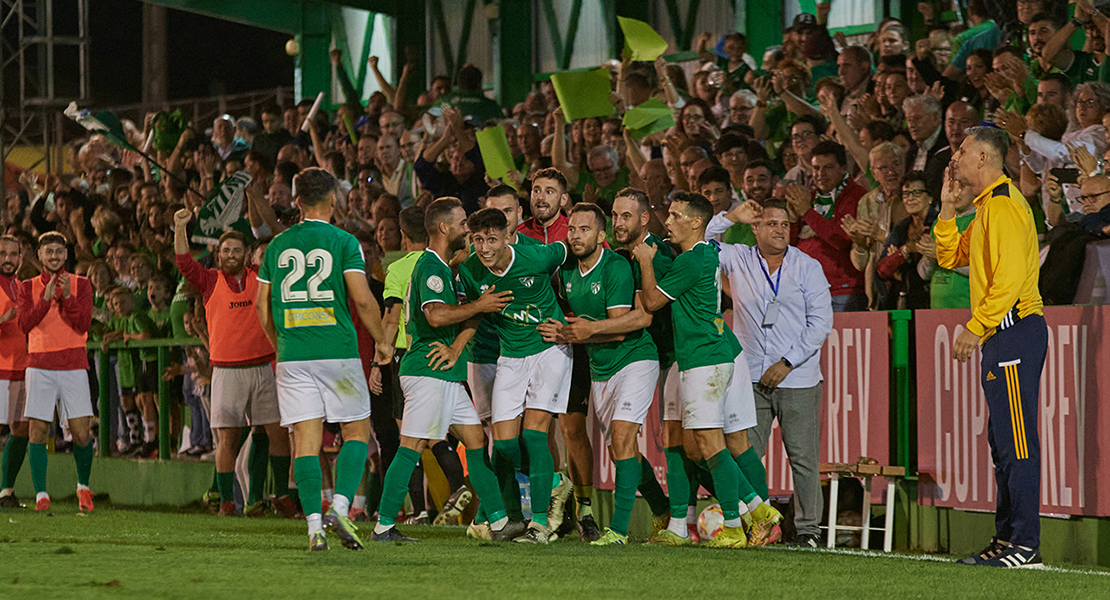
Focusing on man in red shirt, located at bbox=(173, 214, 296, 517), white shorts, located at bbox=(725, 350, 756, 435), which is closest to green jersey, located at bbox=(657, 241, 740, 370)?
white shorts, located at bbox=(725, 350, 756, 435)

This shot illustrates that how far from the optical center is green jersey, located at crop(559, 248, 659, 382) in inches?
329

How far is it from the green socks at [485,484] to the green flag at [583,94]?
14.5 feet

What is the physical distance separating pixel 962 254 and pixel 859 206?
7.56 ft

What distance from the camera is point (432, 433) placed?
8.16 m

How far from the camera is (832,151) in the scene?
10016 millimetres

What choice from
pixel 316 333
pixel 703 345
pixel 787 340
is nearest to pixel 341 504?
pixel 316 333

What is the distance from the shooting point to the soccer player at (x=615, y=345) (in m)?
8.27

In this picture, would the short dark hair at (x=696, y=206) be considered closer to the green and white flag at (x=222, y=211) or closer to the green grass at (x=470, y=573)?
the green grass at (x=470, y=573)

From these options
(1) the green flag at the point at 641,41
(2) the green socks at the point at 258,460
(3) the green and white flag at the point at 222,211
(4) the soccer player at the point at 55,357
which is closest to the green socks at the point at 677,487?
(2) the green socks at the point at 258,460

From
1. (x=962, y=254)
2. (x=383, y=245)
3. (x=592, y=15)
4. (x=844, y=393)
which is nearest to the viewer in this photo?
(x=962, y=254)

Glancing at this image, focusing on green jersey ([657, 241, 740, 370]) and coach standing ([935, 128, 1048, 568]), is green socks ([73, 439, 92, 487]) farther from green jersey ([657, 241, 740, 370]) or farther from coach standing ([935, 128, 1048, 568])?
coach standing ([935, 128, 1048, 568])

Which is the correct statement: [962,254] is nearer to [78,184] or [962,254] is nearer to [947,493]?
[947,493]

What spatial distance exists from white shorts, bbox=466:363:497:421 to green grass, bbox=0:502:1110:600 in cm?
96

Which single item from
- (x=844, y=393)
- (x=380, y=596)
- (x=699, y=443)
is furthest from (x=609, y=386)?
(x=380, y=596)
